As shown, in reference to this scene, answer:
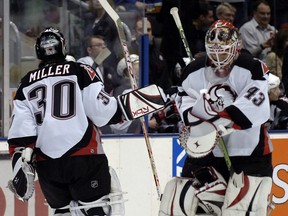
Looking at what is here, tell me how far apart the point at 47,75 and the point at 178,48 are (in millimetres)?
2829

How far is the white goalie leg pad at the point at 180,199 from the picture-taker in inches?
239

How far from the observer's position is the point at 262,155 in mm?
6145

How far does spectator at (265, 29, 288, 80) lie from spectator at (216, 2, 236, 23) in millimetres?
374

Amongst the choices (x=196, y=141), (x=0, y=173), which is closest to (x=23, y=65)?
(x=0, y=173)

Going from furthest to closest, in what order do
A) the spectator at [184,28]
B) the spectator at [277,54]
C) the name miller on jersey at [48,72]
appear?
1. the spectator at [184,28]
2. the spectator at [277,54]
3. the name miller on jersey at [48,72]

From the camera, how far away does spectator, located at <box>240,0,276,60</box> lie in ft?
28.9

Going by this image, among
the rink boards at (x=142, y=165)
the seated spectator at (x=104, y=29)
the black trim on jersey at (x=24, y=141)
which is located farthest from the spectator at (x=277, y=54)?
the black trim on jersey at (x=24, y=141)

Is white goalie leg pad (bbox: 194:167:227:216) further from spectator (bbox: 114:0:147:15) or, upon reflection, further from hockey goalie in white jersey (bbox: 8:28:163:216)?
spectator (bbox: 114:0:147:15)

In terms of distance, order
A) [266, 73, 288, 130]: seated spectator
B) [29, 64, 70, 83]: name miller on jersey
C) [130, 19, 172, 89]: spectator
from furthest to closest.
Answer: [130, 19, 172, 89]: spectator < [266, 73, 288, 130]: seated spectator < [29, 64, 70, 83]: name miller on jersey

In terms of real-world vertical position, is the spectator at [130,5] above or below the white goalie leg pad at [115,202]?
above

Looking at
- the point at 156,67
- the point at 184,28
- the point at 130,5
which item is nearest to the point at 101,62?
the point at 130,5

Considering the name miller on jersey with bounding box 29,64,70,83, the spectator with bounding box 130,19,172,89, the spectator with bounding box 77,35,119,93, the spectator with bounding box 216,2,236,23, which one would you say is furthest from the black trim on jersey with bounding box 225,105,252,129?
the spectator with bounding box 216,2,236,23

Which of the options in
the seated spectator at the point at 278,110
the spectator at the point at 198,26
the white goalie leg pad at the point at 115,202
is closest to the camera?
the white goalie leg pad at the point at 115,202

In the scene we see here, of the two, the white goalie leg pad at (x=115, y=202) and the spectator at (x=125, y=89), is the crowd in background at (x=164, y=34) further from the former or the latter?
the white goalie leg pad at (x=115, y=202)
